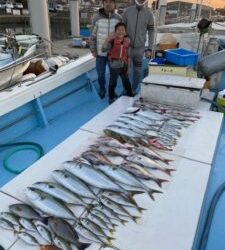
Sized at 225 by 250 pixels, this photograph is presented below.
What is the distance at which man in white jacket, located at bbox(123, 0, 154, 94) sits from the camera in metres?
4.11

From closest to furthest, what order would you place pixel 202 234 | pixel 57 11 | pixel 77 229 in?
pixel 77 229 → pixel 202 234 → pixel 57 11

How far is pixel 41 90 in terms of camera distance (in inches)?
145

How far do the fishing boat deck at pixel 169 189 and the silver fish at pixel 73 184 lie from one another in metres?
0.13

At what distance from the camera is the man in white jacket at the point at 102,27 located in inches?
159

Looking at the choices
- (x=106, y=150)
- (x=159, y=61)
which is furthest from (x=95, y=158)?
(x=159, y=61)

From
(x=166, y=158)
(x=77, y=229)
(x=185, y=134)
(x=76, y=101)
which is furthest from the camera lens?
(x=76, y=101)

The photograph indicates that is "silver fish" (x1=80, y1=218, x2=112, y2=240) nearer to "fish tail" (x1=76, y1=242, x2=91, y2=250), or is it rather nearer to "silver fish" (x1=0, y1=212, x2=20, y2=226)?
"fish tail" (x1=76, y1=242, x2=91, y2=250)

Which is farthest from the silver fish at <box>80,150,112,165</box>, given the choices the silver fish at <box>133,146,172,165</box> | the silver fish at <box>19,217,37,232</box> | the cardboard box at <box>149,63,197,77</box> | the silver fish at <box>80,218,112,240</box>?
→ the cardboard box at <box>149,63,197,77</box>

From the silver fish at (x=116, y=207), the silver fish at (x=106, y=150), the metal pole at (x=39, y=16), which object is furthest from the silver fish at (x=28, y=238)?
the metal pole at (x=39, y=16)

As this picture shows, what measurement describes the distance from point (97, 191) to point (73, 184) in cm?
19

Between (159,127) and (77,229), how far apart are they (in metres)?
1.61

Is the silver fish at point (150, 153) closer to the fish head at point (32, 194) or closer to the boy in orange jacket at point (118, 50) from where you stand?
the fish head at point (32, 194)

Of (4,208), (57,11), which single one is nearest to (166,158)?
(4,208)

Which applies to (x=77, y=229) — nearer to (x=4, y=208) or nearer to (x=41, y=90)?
(x=4, y=208)
